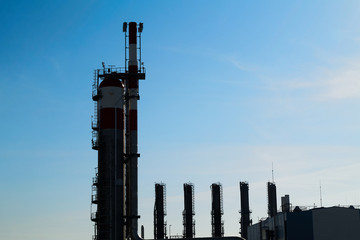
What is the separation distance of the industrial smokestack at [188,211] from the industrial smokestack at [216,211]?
3.64 meters

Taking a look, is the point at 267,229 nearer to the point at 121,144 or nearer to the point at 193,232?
the point at 121,144

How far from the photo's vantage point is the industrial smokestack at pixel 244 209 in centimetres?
10175

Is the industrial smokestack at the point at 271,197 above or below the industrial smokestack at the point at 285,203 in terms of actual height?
above

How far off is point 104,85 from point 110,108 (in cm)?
294

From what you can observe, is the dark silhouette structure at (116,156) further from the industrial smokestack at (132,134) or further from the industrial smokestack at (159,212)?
the industrial smokestack at (159,212)

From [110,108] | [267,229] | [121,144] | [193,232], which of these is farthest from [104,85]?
[193,232]

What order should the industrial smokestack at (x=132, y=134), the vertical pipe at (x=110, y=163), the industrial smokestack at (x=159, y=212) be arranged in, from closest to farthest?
1. the vertical pipe at (x=110, y=163)
2. the industrial smokestack at (x=132, y=134)
3. the industrial smokestack at (x=159, y=212)

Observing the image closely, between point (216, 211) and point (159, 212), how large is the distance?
36.0 feet

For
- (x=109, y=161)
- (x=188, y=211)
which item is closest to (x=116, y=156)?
(x=109, y=161)

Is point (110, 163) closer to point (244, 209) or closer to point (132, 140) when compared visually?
point (132, 140)

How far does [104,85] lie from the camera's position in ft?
201

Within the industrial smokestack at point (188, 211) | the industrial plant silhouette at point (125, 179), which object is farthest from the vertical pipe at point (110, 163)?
the industrial smokestack at point (188, 211)

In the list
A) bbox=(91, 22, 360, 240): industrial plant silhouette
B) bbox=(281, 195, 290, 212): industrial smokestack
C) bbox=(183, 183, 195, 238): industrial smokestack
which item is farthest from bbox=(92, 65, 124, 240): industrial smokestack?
bbox=(183, 183, 195, 238): industrial smokestack

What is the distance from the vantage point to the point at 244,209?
101812 mm
